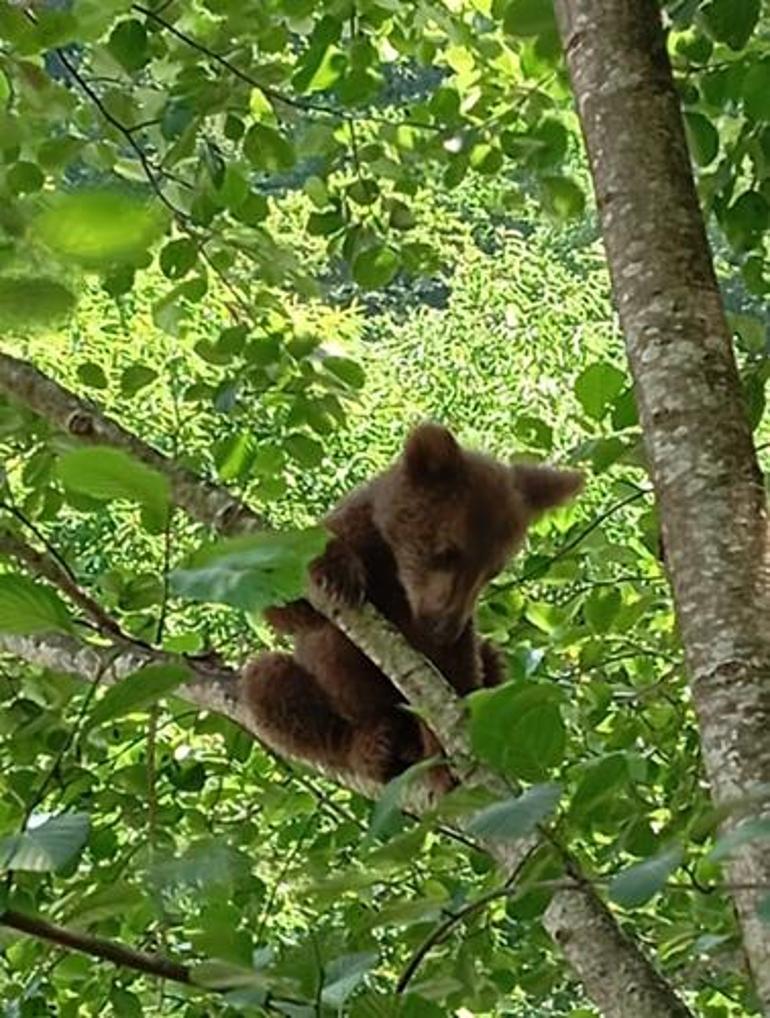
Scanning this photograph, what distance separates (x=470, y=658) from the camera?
204 centimetres

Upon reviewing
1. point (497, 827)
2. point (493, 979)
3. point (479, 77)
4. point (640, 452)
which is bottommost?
point (493, 979)

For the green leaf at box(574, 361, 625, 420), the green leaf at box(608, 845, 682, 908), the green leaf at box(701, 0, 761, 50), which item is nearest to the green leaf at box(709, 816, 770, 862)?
the green leaf at box(608, 845, 682, 908)

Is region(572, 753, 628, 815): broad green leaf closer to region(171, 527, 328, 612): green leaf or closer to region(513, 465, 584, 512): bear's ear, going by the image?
region(171, 527, 328, 612): green leaf

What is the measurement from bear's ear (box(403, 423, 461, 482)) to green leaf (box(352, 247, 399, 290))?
0.78 ft

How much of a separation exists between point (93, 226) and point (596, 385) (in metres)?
1.02

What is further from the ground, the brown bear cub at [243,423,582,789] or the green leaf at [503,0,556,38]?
the green leaf at [503,0,556,38]

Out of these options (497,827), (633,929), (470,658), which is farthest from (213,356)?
(497,827)

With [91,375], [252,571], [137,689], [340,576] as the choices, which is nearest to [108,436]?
[340,576]

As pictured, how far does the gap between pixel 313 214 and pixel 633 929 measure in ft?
3.16

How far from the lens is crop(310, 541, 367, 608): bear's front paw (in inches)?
59.1

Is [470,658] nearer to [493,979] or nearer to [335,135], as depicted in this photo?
[493,979]

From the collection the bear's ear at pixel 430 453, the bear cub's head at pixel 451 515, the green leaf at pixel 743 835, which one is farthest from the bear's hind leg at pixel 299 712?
the green leaf at pixel 743 835

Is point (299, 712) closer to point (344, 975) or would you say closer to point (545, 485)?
point (545, 485)

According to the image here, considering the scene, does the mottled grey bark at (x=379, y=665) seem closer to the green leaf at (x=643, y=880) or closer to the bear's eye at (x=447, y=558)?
the green leaf at (x=643, y=880)
